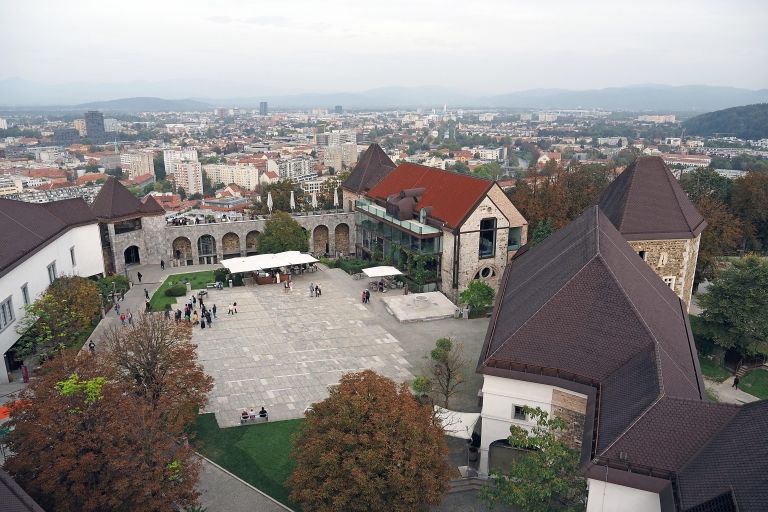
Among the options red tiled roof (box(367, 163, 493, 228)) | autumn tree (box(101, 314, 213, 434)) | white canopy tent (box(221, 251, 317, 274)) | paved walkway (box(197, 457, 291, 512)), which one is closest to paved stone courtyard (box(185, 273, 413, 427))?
white canopy tent (box(221, 251, 317, 274))

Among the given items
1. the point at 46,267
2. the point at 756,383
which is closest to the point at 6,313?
the point at 46,267

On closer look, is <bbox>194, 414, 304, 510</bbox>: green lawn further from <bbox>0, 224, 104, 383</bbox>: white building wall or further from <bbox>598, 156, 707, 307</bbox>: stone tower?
<bbox>598, 156, 707, 307</bbox>: stone tower

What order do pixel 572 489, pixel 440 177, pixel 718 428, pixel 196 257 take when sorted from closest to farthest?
pixel 718 428 → pixel 572 489 → pixel 440 177 → pixel 196 257

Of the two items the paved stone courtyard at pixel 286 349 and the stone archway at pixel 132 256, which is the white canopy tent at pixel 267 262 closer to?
the paved stone courtyard at pixel 286 349

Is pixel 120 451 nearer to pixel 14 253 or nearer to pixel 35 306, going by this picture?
pixel 35 306

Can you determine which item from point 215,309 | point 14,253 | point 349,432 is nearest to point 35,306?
point 14,253

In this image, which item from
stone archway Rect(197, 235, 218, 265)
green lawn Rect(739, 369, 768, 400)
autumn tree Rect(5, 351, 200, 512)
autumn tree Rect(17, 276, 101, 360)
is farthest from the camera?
stone archway Rect(197, 235, 218, 265)
